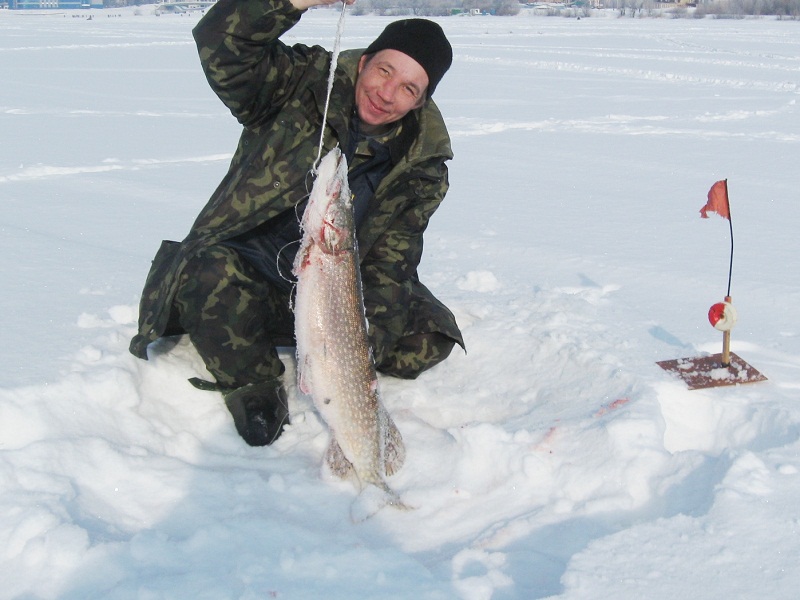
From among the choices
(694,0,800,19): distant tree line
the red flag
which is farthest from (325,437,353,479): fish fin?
(694,0,800,19): distant tree line

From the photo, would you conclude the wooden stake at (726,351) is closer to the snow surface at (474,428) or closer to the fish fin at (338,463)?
the snow surface at (474,428)

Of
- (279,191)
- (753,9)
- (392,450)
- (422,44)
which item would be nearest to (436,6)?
(753,9)

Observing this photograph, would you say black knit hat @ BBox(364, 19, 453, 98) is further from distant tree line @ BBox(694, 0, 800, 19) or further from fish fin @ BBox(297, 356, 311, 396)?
distant tree line @ BBox(694, 0, 800, 19)

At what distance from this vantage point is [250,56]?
8.66ft

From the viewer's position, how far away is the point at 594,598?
6.34 ft

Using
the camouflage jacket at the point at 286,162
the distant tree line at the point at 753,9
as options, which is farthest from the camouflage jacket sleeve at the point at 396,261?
the distant tree line at the point at 753,9

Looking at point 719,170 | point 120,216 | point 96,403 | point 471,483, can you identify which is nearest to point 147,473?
point 96,403

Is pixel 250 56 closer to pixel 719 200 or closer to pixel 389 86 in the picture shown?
pixel 389 86

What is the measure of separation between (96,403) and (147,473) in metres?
0.41

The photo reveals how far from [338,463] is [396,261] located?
0.92 meters

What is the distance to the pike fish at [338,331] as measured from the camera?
230 cm

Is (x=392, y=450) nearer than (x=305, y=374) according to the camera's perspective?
No

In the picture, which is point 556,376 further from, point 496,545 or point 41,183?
point 41,183

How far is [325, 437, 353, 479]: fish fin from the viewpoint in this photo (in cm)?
264
